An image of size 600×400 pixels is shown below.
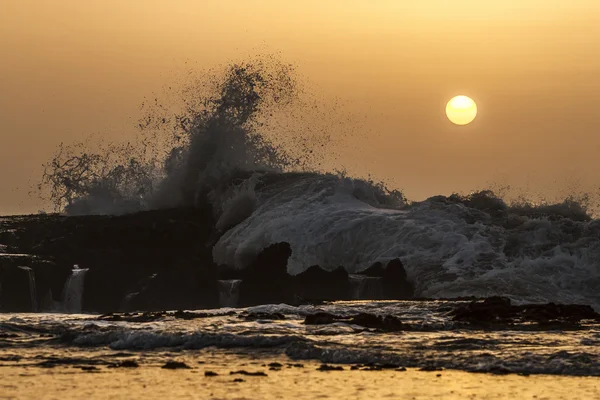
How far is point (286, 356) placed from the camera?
22922 millimetres

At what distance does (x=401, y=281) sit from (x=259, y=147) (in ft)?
61.5

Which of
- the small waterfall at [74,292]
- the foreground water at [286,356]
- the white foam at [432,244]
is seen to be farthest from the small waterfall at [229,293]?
the foreground water at [286,356]

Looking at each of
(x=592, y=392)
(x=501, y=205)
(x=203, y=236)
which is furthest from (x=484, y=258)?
(x=592, y=392)

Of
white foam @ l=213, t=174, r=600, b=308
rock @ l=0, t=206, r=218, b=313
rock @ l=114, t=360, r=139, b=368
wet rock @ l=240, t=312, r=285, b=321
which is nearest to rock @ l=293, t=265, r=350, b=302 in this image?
white foam @ l=213, t=174, r=600, b=308

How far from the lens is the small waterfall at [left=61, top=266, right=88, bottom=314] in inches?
1646

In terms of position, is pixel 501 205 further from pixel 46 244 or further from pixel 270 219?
pixel 46 244

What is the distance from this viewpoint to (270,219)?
46.5 metres

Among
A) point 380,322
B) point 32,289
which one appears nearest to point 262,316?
point 380,322

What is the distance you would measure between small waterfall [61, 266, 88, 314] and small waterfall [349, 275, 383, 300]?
10591 millimetres

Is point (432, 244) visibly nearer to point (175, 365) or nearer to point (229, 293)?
point (229, 293)

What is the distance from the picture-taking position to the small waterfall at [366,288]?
3841cm

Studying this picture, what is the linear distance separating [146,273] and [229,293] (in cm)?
480

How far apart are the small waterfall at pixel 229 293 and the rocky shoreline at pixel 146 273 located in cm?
4

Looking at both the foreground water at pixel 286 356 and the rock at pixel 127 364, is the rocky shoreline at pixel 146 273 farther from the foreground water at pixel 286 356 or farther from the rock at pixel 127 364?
the rock at pixel 127 364
